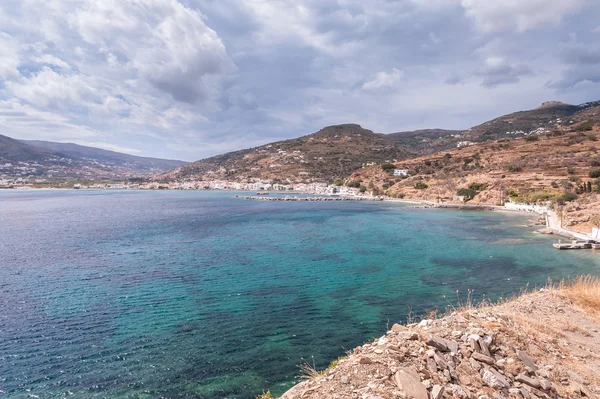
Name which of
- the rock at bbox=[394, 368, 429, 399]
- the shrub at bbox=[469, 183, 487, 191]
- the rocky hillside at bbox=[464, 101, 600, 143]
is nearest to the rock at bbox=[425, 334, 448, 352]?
the rock at bbox=[394, 368, 429, 399]

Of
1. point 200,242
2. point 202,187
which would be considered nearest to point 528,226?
point 200,242

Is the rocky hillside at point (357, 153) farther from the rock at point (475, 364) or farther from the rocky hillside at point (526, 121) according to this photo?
the rock at point (475, 364)

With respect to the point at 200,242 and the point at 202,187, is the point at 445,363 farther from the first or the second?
the point at 202,187

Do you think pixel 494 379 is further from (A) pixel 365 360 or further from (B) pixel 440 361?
(A) pixel 365 360

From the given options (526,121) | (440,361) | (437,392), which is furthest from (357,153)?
(437,392)

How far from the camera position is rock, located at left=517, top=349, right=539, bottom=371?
6.48m

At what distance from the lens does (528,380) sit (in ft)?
19.4

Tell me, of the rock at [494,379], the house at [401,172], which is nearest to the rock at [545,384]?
the rock at [494,379]

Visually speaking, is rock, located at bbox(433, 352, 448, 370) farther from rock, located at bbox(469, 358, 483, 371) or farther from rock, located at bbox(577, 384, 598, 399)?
rock, located at bbox(577, 384, 598, 399)

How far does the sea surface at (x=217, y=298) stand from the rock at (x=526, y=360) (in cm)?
615

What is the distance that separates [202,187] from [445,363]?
603ft

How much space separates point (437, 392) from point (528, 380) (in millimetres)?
2192

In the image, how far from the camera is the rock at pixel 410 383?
516cm

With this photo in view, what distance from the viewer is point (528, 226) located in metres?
41.8
